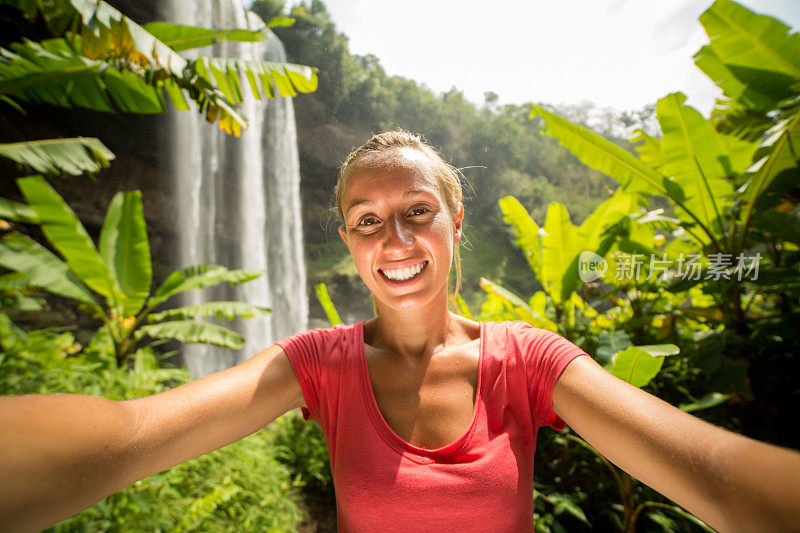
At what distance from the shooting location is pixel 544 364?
0.51 metres

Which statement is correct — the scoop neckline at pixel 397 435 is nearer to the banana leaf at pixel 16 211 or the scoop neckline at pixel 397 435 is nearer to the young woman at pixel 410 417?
the young woman at pixel 410 417

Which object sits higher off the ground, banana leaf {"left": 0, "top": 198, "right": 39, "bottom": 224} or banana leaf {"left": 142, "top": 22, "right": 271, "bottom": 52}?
banana leaf {"left": 142, "top": 22, "right": 271, "bottom": 52}

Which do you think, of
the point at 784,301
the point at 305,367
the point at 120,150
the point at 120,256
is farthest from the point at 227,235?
the point at 784,301

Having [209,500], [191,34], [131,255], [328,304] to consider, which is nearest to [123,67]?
[191,34]

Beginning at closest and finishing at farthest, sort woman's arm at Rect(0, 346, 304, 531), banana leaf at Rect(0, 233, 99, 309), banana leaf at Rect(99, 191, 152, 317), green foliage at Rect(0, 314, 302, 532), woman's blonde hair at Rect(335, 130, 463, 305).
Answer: woman's arm at Rect(0, 346, 304, 531) → woman's blonde hair at Rect(335, 130, 463, 305) → green foliage at Rect(0, 314, 302, 532) → banana leaf at Rect(0, 233, 99, 309) → banana leaf at Rect(99, 191, 152, 317)

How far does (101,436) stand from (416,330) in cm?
41

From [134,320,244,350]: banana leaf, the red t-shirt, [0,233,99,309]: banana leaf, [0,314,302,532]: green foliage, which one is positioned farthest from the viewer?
[134,320,244,350]: banana leaf

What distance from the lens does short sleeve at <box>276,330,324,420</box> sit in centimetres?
56

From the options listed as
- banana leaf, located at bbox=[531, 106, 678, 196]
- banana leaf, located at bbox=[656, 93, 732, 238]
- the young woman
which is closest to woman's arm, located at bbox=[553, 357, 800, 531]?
the young woman

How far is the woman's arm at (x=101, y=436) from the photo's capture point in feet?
0.91

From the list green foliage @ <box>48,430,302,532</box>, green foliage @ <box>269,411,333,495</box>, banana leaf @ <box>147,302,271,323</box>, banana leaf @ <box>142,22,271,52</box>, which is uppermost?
banana leaf @ <box>142,22,271,52</box>

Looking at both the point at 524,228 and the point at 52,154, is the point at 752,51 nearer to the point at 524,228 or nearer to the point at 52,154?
the point at 524,228

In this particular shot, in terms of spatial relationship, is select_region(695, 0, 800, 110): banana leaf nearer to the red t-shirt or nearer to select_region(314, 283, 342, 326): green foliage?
the red t-shirt

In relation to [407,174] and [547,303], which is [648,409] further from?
[547,303]
